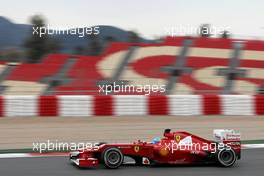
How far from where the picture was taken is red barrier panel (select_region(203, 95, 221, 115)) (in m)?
14.9

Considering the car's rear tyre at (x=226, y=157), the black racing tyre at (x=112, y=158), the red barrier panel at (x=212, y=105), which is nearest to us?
the black racing tyre at (x=112, y=158)

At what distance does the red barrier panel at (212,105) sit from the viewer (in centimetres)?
1494

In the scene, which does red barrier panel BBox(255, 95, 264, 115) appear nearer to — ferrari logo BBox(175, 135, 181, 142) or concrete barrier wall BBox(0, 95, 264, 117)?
concrete barrier wall BBox(0, 95, 264, 117)

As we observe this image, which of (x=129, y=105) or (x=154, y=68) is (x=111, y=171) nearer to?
(x=129, y=105)

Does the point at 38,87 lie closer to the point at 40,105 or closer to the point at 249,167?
the point at 40,105

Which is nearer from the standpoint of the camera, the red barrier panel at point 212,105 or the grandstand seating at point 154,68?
the red barrier panel at point 212,105

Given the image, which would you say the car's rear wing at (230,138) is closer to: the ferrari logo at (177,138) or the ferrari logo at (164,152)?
the ferrari logo at (177,138)

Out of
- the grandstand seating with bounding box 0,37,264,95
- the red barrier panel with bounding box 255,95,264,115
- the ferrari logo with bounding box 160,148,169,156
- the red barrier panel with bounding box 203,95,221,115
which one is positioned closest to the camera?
the ferrari logo with bounding box 160,148,169,156

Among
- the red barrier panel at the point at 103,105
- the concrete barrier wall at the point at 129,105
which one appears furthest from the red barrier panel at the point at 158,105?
the red barrier panel at the point at 103,105

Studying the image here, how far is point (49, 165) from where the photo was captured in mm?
7551

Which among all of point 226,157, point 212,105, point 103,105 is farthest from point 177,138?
point 212,105

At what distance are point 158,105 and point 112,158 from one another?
7.77m

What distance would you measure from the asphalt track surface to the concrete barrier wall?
20.4ft

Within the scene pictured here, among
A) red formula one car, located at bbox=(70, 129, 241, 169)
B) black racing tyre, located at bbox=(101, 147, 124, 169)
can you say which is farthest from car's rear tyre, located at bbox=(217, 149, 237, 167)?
black racing tyre, located at bbox=(101, 147, 124, 169)
